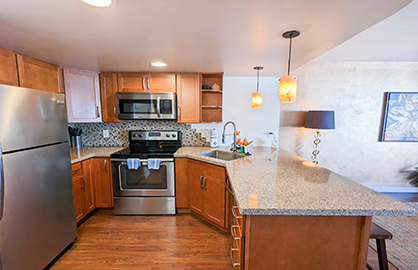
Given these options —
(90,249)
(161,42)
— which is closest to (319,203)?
(161,42)

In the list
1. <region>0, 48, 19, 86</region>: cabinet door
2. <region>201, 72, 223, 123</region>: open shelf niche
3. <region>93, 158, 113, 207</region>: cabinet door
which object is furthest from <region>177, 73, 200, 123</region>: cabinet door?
<region>0, 48, 19, 86</region>: cabinet door

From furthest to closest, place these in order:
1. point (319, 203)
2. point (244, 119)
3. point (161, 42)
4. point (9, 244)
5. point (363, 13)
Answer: point (244, 119), point (161, 42), point (9, 244), point (363, 13), point (319, 203)

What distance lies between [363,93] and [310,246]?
3247mm

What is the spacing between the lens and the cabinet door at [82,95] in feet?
7.48

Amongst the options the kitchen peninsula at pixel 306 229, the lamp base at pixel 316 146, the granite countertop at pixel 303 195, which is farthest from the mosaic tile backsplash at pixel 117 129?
the lamp base at pixel 316 146

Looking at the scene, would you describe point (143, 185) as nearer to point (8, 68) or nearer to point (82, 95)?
point (82, 95)

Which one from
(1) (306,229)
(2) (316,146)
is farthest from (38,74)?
(2) (316,146)

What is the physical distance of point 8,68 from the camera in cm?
161

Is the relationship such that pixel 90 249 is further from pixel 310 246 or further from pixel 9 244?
pixel 310 246

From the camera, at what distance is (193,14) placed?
1.05 metres

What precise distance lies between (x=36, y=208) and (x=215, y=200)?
1.69 metres

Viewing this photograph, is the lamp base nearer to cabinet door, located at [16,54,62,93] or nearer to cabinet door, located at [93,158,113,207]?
cabinet door, located at [93,158,113,207]

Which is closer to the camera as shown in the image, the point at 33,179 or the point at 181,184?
Answer: the point at 33,179

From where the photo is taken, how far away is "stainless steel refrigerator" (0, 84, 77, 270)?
1176 mm
